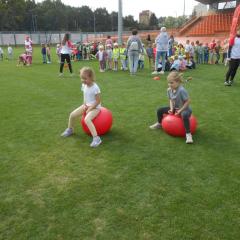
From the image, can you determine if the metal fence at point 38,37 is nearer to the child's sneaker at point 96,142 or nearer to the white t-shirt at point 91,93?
the white t-shirt at point 91,93

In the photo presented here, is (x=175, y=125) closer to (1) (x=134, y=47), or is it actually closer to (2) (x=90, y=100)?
(2) (x=90, y=100)

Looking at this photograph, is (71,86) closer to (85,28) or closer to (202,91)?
(202,91)

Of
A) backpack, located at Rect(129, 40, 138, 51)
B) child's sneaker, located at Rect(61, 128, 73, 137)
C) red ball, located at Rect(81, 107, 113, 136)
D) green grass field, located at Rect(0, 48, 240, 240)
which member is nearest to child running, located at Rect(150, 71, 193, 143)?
green grass field, located at Rect(0, 48, 240, 240)

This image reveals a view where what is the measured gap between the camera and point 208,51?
69.1ft

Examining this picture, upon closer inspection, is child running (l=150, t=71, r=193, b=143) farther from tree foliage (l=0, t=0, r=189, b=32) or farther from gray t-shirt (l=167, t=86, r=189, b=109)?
tree foliage (l=0, t=0, r=189, b=32)

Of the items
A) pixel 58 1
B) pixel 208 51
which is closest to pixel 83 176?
pixel 208 51

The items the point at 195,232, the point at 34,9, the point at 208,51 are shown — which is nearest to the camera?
the point at 195,232

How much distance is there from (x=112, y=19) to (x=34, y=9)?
24.5 metres

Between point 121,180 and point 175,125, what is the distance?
6.28 feet

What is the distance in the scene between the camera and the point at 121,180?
446 cm

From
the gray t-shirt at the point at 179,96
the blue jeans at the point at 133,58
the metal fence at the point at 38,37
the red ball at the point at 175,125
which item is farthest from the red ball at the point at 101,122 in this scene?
the metal fence at the point at 38,37

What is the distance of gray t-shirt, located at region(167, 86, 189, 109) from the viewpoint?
5.86 m

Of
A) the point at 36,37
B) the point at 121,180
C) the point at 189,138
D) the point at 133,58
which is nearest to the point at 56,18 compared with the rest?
the point at 36,37

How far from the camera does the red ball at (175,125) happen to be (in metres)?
5.95
